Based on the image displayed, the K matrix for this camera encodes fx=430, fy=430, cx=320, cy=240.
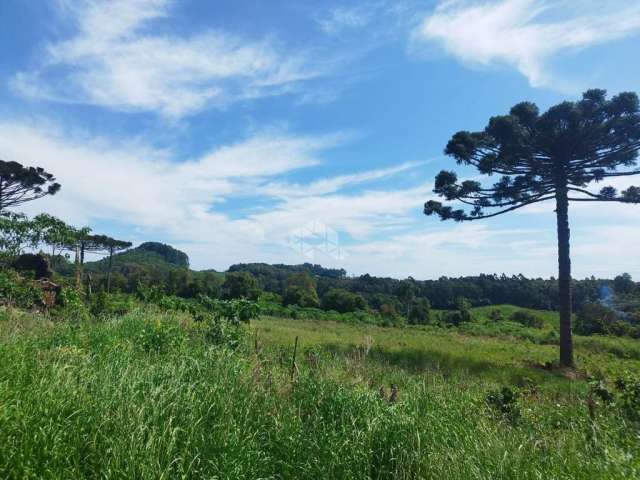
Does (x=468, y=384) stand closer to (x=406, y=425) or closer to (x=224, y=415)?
(x=406, y=425)

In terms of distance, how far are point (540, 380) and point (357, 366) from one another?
6216 mm

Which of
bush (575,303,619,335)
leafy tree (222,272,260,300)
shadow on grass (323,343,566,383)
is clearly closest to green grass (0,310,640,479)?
shadow on grass (323,343,566,383)

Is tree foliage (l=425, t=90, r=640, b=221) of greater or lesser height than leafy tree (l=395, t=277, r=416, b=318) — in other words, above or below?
above

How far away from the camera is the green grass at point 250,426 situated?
286cm

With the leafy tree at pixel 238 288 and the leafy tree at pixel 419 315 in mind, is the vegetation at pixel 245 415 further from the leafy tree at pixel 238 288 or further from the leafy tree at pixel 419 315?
the leafy tree at pixel 419 315

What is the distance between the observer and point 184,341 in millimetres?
6164

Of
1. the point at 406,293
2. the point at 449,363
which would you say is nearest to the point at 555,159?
the point at 449,363

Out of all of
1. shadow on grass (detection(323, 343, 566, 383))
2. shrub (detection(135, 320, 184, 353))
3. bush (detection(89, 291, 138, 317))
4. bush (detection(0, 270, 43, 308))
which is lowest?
shadow on grass (detection(323, 343, 566, 383))

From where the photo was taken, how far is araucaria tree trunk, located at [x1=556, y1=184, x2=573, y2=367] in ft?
39.0

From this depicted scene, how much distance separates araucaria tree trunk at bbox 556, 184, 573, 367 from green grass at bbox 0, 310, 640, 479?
25.0 feet

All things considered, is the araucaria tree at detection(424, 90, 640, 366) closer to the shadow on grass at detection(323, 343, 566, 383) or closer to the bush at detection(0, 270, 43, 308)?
the shadow on grass at detection(323, 343, 566, 383)

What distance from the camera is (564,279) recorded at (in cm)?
1226

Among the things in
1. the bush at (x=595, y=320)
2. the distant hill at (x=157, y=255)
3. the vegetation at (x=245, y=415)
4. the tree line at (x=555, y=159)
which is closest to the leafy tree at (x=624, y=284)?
the bush at (x=595, y=320)

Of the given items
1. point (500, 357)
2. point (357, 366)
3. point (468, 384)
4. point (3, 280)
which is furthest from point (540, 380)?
point (3, 280)
